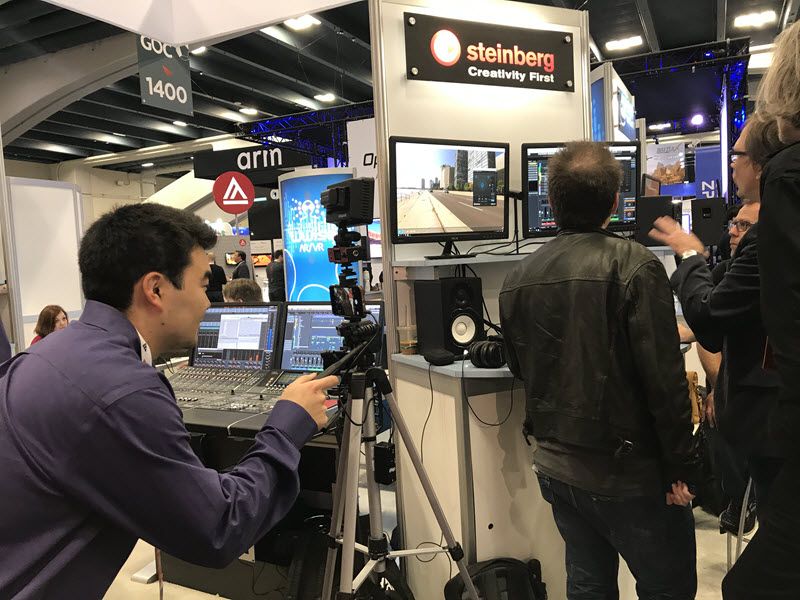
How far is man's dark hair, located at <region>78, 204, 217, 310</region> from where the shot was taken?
1.13 metres

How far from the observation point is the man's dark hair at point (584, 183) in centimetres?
163

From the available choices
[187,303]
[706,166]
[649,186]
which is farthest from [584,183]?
[706,166]

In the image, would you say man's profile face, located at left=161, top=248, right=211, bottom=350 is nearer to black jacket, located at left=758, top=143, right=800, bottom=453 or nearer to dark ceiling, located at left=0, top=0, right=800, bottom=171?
black jacket, located at left=758, top=143, right=800, bottom=453

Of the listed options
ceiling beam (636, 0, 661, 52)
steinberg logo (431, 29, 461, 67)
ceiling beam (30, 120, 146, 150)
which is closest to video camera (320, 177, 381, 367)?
steinberg logo (431, 29, 461, 67)

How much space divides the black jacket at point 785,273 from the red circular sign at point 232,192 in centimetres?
664

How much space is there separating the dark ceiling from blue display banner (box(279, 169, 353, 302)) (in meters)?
2.36

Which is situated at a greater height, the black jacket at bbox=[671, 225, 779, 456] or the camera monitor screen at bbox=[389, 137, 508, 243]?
the camera monitor screen at bbox=[389, 137, 508, 243]

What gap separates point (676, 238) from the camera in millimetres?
1873

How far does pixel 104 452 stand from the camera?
0.91 meters

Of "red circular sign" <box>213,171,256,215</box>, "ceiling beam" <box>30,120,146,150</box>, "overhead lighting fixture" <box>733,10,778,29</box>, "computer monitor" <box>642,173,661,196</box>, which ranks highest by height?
"overhead lighting fixture" <box>733,10,778,29</box>

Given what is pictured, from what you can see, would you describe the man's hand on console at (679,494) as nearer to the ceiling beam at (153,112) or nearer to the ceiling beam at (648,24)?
the ceiling beam at (648,24)

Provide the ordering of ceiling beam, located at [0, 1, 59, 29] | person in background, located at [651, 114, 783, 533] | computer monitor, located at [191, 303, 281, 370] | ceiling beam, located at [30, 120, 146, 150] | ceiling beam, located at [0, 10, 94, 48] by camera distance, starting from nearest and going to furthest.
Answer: person in background, located at [651, 114, 783, 533] < computer monitor, located at [191, 303, 281, 370] < ceiling beam, located at [0, 1, 59, 29] < ceiling beam, located at [0, 10, 94, 48] < ceiling beam, located at [30, 120, 146, 150]

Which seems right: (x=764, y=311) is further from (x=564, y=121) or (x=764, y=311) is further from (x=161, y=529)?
(x=564, y=121)

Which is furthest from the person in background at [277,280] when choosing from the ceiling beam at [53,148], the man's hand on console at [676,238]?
the ceiling beam at [53,148]
